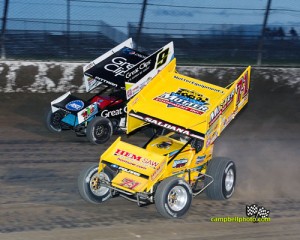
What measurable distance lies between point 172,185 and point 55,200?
1.83 m

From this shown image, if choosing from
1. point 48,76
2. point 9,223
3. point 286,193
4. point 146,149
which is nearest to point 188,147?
point 146,149

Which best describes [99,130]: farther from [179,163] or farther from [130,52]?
[179,163]

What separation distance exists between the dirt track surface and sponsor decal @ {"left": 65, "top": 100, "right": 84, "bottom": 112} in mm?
646

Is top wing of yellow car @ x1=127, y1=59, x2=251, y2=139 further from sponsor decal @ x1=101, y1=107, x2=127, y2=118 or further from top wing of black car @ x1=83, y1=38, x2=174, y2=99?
sponsor decal @ x1=101, y1=107, x2=127, y2=118

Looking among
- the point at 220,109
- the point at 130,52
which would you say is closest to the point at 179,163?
the point at 220,109

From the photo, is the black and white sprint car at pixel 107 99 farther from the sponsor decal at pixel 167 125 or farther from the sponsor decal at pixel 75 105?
the sponsor decal at pixel 167 125

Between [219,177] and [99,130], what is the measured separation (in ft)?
13.0

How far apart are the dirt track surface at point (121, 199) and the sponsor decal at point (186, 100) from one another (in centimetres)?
136

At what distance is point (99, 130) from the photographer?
13.3m

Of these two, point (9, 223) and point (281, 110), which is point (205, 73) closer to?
point (281, 110)

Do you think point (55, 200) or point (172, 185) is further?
point (55, 200)

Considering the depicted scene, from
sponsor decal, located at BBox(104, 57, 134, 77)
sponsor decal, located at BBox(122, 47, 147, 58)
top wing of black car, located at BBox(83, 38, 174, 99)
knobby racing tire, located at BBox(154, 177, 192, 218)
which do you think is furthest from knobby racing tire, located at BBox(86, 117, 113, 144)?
knobby racing tire, located at BBox(154, 177, 192, 218)

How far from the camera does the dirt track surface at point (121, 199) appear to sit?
345 inches

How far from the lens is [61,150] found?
12.8 m
